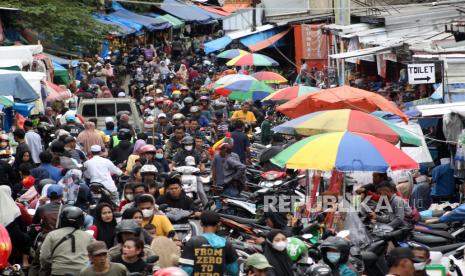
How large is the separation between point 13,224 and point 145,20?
42.9 meters

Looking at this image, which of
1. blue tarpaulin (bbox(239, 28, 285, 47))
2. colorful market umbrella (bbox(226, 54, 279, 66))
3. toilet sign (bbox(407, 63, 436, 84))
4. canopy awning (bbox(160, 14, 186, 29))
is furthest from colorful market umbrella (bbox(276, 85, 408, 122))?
canopy awning (bbox(160, 14, 186, 29))

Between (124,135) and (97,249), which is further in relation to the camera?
(124,135)

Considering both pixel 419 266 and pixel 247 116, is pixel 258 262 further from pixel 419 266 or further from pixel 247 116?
pixel 247 116

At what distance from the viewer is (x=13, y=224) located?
48.0ft

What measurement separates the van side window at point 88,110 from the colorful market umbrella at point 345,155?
42.7 feet

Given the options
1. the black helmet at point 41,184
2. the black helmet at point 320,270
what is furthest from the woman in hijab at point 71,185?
the black helmet at point 320,270

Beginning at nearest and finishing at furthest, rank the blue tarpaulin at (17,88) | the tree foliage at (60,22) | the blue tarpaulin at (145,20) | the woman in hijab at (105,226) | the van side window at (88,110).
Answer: the woman in hijab at (105,226) → the blue tarpaulin at (17,88) → the van side window at (88,110) → the tree foliage at (60,22) → the blue tarpaulin at (145,20)

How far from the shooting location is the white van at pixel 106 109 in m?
27.8

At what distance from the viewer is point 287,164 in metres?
15.3

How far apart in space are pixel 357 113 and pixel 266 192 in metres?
1.88

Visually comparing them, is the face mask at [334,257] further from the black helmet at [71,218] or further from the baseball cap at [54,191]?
the baseball cap at [54,191]

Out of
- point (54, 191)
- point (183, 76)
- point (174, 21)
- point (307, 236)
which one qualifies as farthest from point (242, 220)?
point (174, 21)

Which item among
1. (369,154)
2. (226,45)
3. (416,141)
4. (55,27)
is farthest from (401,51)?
(226,45)

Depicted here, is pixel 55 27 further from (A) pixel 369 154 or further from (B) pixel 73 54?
(A) pixel 369 154
